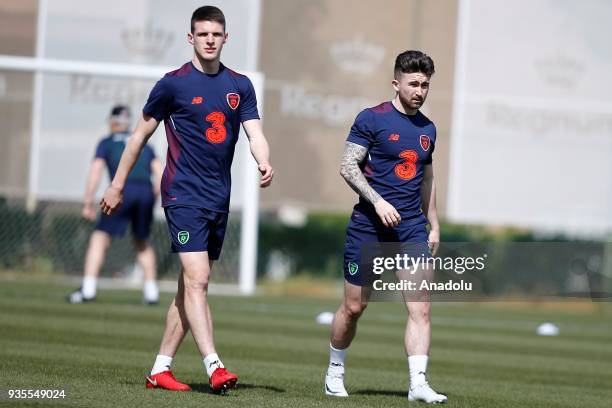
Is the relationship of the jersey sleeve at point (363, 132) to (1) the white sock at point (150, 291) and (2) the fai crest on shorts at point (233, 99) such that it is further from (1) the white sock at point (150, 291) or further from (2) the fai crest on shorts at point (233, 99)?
(1) the white sock at point (150, 291)

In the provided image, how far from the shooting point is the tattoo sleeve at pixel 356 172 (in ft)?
24.4

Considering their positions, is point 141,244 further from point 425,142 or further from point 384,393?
point 425,142

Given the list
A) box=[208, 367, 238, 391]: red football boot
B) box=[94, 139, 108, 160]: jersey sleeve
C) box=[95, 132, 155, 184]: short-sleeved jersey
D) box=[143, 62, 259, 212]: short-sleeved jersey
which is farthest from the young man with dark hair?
box=[94, 139, 108, 160]: jersey sleeve

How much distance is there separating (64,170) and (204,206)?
13434 mm

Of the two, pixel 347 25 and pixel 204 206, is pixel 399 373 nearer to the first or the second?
pixel 204 206

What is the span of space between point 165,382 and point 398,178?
5.89ft

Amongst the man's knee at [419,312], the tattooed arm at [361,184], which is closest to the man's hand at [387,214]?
the tattooed arm at [361,184]

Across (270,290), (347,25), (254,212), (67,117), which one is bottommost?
(270,290)

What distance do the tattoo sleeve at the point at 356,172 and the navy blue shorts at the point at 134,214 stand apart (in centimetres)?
744

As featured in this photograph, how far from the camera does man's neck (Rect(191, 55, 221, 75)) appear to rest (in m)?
7.25

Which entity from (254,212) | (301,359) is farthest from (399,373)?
(254,212)

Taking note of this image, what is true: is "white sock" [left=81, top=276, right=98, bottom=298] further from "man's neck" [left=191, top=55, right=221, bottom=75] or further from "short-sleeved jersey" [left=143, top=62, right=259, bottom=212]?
"man's neck" [left=191, top=55, right=221, bottom=75]

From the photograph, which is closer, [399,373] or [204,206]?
[204,206]

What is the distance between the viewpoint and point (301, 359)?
10.5 metres
